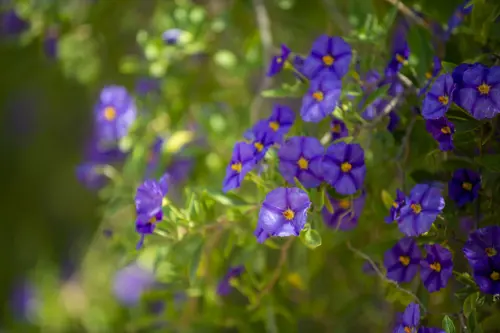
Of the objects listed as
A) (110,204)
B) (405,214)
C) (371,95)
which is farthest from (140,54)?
(405,214)

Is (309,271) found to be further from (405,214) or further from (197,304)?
(405,214)

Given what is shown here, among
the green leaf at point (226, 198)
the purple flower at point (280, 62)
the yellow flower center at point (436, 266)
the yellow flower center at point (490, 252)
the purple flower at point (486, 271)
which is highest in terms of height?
the purple flower at point (280, 62)

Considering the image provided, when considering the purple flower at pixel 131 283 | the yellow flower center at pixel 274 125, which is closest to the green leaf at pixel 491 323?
the yellow flower center at pixel 274 125

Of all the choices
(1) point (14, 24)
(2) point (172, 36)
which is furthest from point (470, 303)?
(1) point (14, 24)

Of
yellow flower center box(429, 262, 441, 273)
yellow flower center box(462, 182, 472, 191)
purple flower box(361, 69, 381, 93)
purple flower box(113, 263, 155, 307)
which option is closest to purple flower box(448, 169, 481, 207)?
yellow flower center box(462, 182, 472, 191)

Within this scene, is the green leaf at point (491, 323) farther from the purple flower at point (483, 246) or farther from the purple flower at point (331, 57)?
the purple flower at point (331, 57)

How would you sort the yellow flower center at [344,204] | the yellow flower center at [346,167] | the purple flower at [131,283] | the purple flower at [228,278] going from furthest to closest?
the purple flower at [131,283]
the purple flower at [228,278]
the yellow flower center at [344,204]
the yellow flower center at [346,167]
